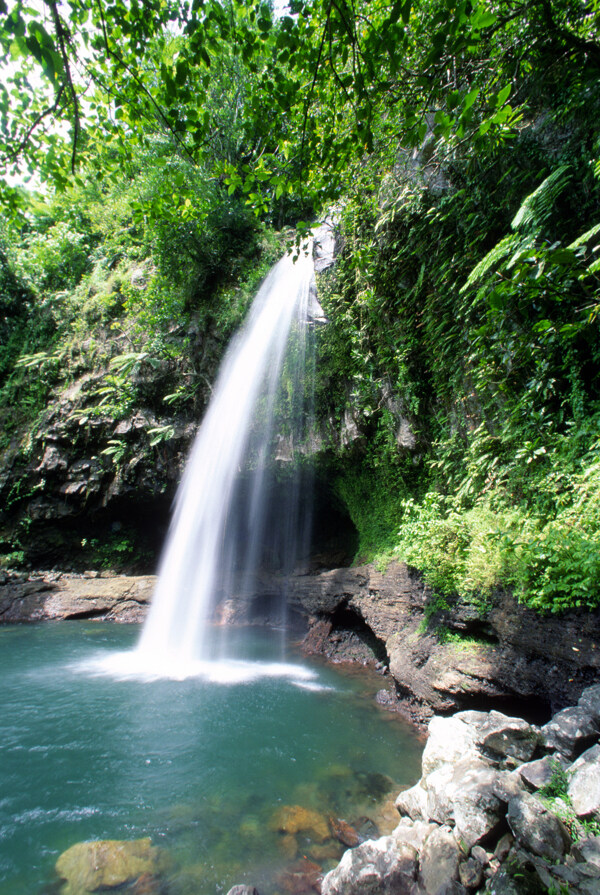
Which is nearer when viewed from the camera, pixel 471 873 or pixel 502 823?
pixel 471 873

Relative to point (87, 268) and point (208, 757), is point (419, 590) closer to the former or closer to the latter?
point (208, 757)

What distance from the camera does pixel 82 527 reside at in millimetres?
13117

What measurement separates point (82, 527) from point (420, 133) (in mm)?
14081

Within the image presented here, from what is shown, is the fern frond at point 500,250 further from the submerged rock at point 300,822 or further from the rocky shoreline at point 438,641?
the submerged rock at point 300,822

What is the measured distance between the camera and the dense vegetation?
330 cm

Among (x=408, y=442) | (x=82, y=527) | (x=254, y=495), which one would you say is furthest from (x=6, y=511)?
(x=408, y=442)

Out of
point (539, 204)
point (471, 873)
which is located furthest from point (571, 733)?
point (539, 204)

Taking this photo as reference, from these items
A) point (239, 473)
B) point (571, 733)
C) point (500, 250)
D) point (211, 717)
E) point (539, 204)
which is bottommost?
point (211, 717)

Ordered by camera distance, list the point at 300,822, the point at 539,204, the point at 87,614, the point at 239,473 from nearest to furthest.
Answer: the point at 300,822 < the point at 539,204 < the point at 239,473 < the point at 87,614

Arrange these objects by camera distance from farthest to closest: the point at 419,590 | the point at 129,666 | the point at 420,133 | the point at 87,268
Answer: the point at 87,268
the point at 129,666
the point at 419,590
the point at 420,133

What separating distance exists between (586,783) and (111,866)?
3.39m

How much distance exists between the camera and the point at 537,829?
218cm

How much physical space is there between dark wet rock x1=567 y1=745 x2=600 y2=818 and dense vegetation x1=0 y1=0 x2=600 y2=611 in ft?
4.40

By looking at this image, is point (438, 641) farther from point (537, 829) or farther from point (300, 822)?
point (537, 829)
